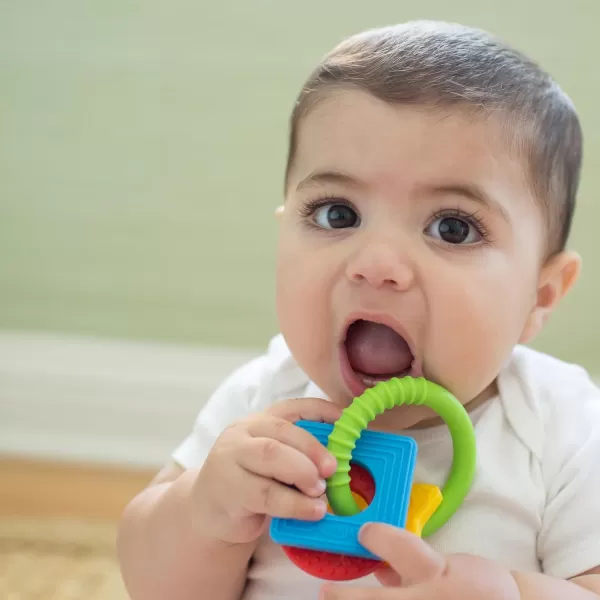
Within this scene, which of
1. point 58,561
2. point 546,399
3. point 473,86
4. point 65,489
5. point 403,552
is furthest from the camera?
point 65,489

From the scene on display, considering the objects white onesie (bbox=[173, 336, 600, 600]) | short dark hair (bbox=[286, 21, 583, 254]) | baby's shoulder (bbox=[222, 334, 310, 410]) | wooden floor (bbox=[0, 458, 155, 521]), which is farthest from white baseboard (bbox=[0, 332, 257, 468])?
short dark hair (bbox=[286, 21, 583, 254])

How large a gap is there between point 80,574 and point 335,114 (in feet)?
2.45

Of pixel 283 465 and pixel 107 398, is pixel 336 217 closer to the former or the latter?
pixel 283 465

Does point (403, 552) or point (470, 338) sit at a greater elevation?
point (470, 338)

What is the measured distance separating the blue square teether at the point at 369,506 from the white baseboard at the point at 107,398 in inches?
30.6

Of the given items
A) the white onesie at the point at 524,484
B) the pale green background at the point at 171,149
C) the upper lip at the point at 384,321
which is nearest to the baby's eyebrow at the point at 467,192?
the upper lip at the point at 384,321

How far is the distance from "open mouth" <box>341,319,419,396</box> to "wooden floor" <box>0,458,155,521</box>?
0.70 m

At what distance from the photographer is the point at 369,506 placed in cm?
58

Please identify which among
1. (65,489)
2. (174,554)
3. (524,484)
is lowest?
(65,489)

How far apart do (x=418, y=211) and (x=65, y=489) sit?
0.88 meters

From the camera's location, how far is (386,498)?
1.90 ft

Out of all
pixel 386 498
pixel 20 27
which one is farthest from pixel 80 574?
pixel 20 27

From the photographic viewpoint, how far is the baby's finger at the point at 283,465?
0.57 metres

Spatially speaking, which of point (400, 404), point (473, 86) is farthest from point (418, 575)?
point (473, 86)
